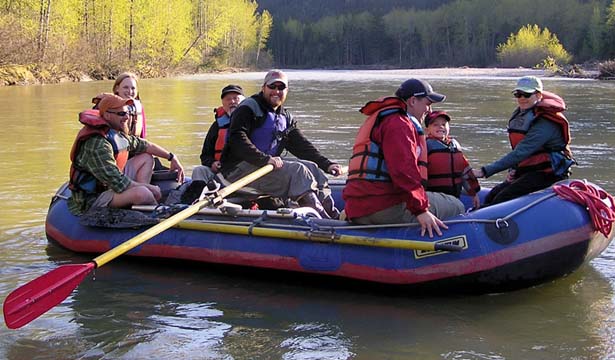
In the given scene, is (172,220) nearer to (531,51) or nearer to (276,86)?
(276,86)

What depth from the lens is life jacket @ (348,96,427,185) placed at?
4.53m

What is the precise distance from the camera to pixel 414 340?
421 centimetres

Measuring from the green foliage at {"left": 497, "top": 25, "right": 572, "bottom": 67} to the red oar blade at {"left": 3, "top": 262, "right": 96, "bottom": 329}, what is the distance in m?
58.6

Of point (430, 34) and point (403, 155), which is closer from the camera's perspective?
point (403, 155)

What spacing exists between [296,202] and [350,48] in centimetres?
9281

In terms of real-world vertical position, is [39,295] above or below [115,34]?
below

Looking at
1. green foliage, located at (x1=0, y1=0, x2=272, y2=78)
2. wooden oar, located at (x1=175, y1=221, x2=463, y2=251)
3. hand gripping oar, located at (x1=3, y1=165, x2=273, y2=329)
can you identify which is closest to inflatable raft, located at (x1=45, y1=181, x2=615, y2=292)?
wooden oar, located at (x1=175, y1=221, x2=463, y2=251)

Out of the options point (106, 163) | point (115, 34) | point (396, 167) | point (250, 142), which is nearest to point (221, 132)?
point (250, 142)

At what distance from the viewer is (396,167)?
14.6 feet

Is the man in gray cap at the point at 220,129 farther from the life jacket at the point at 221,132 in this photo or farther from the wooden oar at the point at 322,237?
the wooden oar at the point at 322,237

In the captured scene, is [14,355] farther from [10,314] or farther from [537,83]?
[537,83]

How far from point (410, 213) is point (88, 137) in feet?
7.32

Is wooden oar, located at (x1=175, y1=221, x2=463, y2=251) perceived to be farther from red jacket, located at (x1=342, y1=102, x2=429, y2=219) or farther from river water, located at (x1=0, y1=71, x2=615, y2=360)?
river water, located at (x1=0, y1=71, x2=615, y2=360)

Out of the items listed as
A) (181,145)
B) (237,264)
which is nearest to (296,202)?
(237,264)
